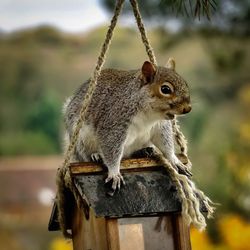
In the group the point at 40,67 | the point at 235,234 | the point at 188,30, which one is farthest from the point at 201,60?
the point at 235,234

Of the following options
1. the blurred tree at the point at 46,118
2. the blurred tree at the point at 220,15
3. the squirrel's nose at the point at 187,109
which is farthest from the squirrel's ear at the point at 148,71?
the blurred tree at the point at 46,118

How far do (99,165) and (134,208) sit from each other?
16cm

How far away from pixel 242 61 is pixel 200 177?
5.44 feet

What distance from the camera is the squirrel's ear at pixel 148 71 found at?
1.96 m

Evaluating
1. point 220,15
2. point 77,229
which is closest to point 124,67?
point 220,15

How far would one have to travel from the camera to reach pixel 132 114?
204cm

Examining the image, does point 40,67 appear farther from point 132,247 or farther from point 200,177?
point 132,247

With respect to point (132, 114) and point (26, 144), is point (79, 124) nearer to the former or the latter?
point (132, 114)

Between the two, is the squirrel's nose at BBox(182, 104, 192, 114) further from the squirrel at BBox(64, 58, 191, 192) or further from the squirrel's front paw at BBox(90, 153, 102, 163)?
the squirrel's front paw at BBox(90, 153, 102, 163)

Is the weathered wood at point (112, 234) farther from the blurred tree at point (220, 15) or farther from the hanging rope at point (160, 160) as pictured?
the blurred tree at point (220, 15)

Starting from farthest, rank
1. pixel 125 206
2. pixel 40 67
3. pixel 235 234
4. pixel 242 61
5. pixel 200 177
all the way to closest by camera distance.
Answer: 1. pixel 40 67
2. pixel 242 61
3. pixel 200 177
4. pixel 235 234
5. pixel 125 206

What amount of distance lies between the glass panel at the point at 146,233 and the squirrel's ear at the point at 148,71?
1.08ft

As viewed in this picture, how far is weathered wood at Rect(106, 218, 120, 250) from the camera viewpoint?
1.85m

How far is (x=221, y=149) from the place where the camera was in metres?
8.68
